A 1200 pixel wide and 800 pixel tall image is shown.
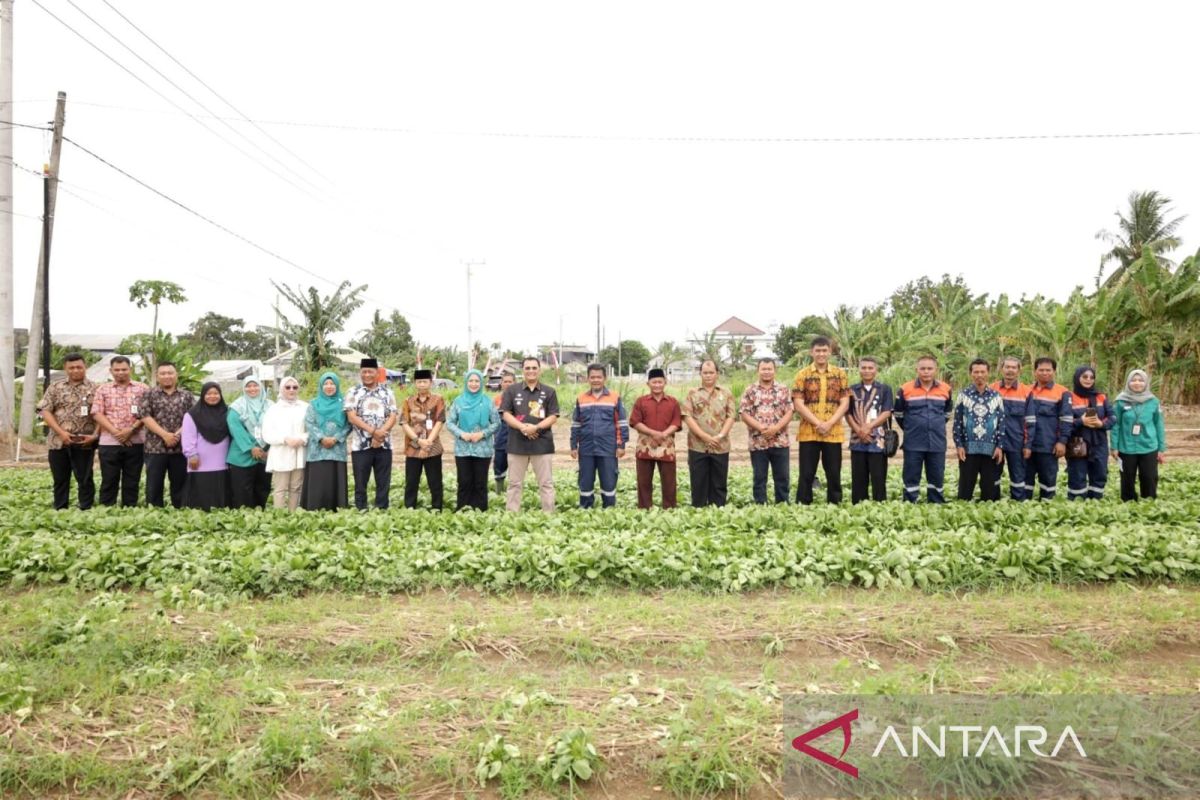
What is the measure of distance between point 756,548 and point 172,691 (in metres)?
4.18

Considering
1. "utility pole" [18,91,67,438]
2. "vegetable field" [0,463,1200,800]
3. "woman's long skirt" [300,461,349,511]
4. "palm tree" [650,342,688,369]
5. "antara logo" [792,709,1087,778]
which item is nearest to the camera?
"antara logo" [792,709,1087,778]

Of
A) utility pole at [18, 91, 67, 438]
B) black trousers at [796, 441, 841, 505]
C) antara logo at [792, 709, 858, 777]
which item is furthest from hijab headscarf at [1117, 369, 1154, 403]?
utility pole at [18, 91, 67, 438]

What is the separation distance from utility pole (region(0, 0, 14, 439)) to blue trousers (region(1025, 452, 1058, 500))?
18.6 metres

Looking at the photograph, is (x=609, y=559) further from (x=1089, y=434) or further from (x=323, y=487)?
(x=1089, y=434)

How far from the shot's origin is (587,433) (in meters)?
9.24

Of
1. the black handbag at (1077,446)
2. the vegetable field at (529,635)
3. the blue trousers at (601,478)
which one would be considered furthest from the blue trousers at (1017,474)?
the blue trousers at (601,478)

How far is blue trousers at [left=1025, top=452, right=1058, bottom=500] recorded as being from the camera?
9594 mm

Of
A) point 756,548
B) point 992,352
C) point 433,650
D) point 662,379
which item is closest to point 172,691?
point 433,650

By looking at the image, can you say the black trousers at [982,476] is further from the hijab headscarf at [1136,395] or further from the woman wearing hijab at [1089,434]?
the hijab headscarf at [1136,395]

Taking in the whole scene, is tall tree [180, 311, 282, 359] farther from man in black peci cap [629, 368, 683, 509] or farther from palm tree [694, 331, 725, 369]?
man in black peci cap [629, 368, 683, 509]

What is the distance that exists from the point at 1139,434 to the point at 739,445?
1033 cm

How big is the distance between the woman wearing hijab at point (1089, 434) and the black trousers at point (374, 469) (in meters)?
8.06

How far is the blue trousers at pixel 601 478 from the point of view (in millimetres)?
9312

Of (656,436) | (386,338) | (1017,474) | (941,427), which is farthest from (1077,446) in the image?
(386,338)
